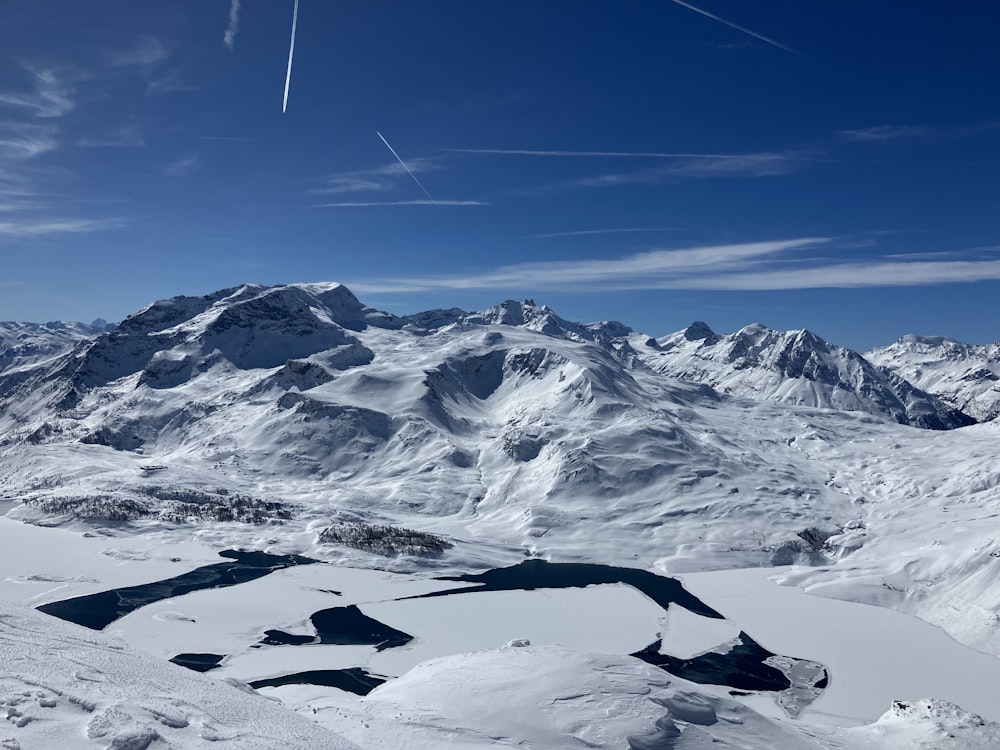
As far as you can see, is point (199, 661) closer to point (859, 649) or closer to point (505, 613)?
point (505, 613)

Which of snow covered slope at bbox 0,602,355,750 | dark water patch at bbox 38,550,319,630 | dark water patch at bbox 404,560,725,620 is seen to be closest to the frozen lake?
dark water patch at bbox 404,560,725,620

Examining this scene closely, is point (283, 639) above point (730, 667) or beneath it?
above

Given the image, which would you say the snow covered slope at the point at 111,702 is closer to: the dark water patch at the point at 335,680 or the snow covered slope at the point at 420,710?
the snow covered slope at the point at 420,710

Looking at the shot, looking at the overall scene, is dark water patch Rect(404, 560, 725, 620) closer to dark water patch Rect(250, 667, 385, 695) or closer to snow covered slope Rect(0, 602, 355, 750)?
dark water patch Rect(250, 667, 385, 695)

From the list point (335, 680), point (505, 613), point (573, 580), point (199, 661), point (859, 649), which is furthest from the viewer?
point (573, 580)

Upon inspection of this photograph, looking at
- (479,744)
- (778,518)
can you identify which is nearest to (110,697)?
(479,744)

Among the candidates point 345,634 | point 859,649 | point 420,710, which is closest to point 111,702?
point 420,710

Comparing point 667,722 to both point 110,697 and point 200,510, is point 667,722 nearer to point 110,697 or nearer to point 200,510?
point 110,697
